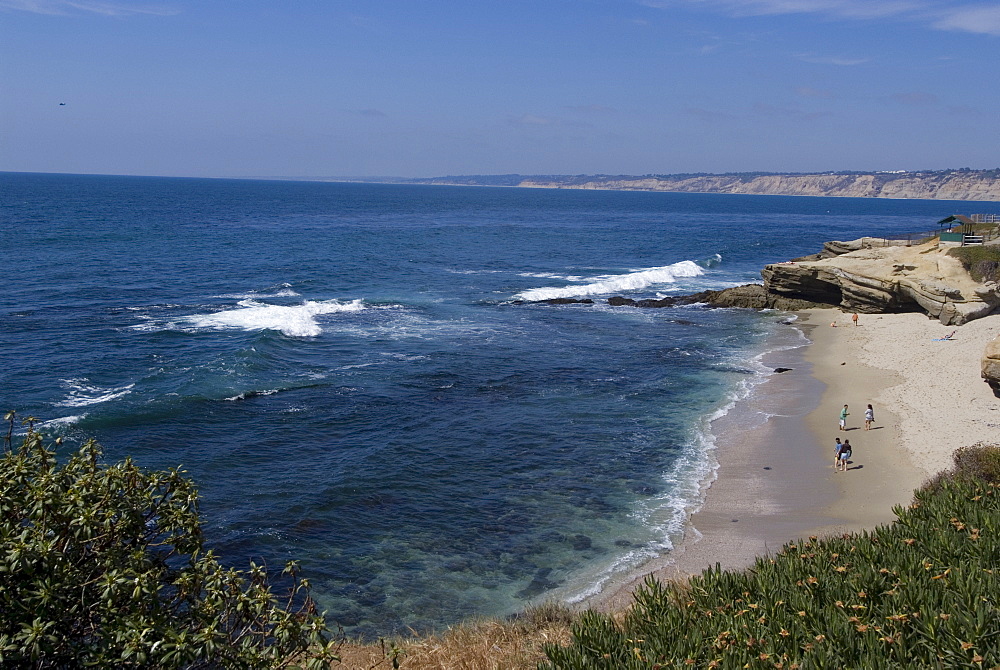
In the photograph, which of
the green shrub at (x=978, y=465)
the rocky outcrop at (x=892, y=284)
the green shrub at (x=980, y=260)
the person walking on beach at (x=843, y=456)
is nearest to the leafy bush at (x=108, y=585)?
the green shrub at (x=978, y=465)

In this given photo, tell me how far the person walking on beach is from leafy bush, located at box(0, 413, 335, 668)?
62.5 ft

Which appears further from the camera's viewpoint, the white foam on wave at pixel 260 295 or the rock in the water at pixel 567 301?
the rock in the water at pixel 567 301

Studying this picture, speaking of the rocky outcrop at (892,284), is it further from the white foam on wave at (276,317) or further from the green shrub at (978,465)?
the white foam on wave at (276,317)

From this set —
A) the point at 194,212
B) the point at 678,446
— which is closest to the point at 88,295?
the point at 678,446

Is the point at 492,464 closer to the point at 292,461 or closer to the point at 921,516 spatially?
the point at 292,461

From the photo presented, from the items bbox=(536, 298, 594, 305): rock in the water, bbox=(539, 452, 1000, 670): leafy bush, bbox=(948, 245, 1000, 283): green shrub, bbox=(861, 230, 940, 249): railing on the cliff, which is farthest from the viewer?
bbox=(861, 230, 940, 249): railing on the cliff

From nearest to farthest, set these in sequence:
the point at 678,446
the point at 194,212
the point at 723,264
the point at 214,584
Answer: the point at 214,584, the point at 678,446, the point at 723,264, the point at 194,212

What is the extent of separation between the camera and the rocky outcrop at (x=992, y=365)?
24.7m

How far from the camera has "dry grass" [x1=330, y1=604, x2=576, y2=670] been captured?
967 centimetres

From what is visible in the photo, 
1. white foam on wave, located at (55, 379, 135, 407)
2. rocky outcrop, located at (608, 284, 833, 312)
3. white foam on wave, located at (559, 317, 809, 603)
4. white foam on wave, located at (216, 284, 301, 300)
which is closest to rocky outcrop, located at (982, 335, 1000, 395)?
white foam on wave, located at (559, 317, 809, 603)

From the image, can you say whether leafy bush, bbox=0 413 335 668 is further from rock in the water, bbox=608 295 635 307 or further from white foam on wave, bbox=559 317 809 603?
rock in the water, bbox=608 295 635 307

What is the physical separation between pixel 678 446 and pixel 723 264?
55.9 metres

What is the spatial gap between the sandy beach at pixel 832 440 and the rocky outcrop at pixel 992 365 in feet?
3.28

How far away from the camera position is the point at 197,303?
46.1 m
